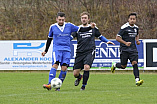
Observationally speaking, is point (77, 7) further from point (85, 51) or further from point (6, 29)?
point (85, 51)

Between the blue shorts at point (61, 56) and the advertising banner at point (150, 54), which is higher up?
the blue shorts at point (61, 56)

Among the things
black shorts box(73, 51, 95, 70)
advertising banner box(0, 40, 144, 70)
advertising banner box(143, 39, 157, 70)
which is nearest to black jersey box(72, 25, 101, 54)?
black shorts box(73, 51, 95, 70)

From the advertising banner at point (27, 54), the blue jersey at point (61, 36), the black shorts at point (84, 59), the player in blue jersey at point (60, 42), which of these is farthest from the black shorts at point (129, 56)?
the advertising banner at point (27, 54)

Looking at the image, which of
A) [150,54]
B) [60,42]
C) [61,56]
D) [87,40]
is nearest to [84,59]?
[87,40]

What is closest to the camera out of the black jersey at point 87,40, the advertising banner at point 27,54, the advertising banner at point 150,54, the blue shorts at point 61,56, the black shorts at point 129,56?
the blue shorts at point 61,56

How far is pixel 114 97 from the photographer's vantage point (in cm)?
895

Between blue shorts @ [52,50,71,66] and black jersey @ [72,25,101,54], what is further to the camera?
black jersey @ [72,25,101,54]

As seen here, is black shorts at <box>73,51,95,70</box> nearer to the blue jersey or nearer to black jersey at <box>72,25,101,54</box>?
black jersey at <box>72,25,101,54</box>

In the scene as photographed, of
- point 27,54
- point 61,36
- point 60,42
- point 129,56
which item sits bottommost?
point 27,54

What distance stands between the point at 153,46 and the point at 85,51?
34.2ft

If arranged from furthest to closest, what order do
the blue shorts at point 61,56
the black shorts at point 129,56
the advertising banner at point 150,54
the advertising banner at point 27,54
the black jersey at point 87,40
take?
the advertising banner at point 27,54 → the advertising banner at point 150,54 → the black shorts at point 129,56 → the black jersey at point 87,40 → the blue shorts at point 61,56

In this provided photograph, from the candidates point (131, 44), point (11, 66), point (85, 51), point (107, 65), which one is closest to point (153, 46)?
point (107, 65)

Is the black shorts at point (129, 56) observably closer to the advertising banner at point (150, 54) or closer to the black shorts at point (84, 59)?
the black shorts at point (84, 59)

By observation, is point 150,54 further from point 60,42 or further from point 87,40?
point 60,42
